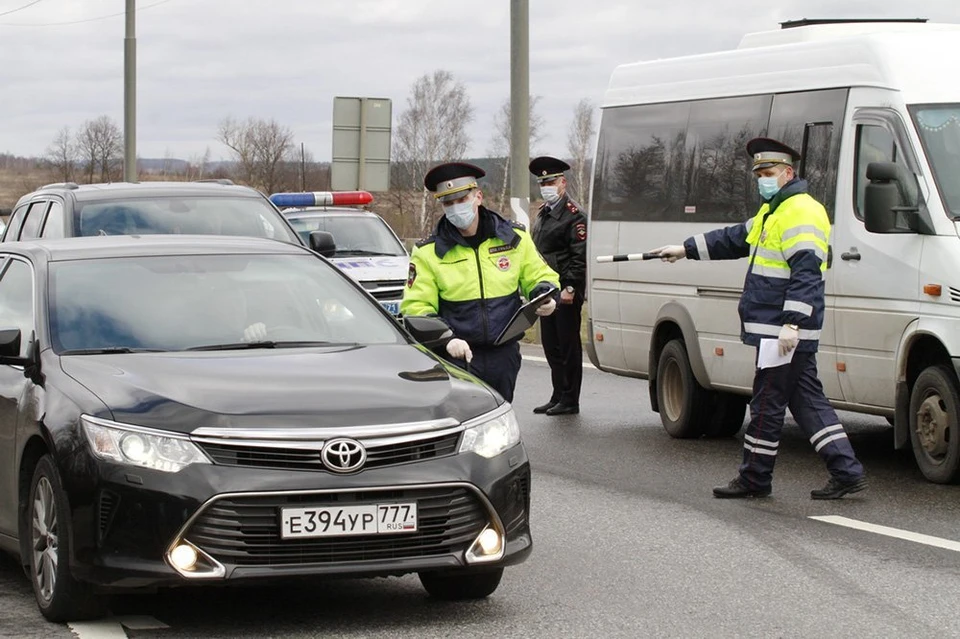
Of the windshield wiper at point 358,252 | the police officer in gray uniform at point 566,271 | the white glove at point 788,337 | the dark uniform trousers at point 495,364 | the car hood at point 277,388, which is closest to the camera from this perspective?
the car hood at point 277,388

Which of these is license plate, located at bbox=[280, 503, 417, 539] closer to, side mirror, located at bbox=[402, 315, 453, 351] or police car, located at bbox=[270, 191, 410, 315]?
side mirror, located at bbox=[402, 315, 453, 351]

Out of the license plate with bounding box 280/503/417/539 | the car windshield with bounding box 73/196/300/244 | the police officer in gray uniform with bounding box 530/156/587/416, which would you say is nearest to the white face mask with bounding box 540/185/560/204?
the police officer in gray uniform with bounding box 530/156/587/416

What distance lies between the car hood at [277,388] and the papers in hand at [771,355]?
9.59 feet

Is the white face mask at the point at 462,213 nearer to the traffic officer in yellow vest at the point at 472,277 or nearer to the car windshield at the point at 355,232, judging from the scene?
the traffic officer in yellow vest at the point at 472,277

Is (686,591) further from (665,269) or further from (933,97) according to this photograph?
(665,269)

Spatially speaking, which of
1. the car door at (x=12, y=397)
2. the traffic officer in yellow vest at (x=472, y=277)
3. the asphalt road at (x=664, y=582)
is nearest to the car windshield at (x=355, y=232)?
the asphalt road at (x=664, y=582)

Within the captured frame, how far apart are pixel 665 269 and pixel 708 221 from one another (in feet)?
1.90

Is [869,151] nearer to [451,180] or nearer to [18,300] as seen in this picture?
[451,180]

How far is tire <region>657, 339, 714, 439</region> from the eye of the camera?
12750 millimetres

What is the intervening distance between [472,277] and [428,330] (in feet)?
3.17

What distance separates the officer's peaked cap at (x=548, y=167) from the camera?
13.9m

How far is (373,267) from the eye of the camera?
67.8 ft

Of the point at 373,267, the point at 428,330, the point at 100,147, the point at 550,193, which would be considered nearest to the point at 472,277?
the point at 428,330

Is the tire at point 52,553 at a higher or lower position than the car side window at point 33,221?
lower
